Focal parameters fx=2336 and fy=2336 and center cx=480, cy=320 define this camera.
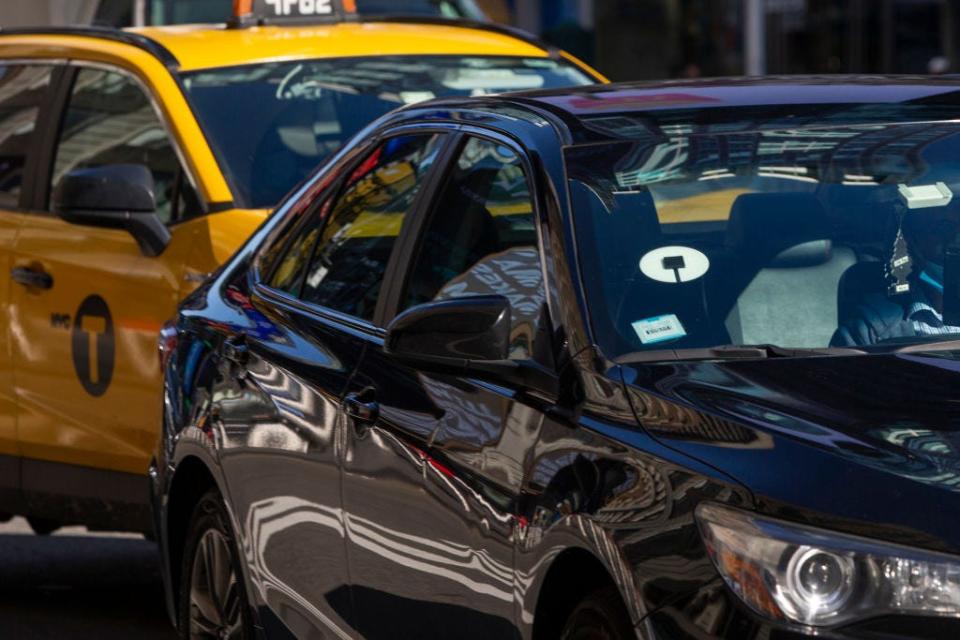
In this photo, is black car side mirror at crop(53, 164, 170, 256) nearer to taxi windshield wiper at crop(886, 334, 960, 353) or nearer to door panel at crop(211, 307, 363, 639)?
door panel at crop(211, 307, 363, 639)

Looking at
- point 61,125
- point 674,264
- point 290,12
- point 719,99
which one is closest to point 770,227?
point 674,264

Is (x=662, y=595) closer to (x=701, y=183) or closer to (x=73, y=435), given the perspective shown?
(x=701, y=183)

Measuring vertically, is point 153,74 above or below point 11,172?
above

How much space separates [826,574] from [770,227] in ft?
4.37

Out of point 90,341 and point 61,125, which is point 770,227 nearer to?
point 90,341

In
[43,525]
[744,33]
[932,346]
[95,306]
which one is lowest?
[744,33]

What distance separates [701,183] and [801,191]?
0.67ft

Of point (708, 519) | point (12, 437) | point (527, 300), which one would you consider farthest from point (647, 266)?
point (12, 437)

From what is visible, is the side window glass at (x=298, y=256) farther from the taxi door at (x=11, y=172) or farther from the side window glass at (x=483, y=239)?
the taxi door at (x=11, y=172)

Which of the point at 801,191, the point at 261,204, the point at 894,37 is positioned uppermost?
the point at 801,191

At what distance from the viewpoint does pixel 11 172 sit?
8.38m

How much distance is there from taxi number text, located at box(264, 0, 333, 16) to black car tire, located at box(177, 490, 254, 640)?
11.5 ft

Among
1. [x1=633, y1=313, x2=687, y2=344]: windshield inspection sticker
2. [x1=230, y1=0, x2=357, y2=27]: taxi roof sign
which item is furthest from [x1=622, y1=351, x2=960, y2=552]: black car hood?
[x1=230, y1=0, x2=357, y2=27]: taxi roof sign

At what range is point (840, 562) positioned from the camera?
3332mm
